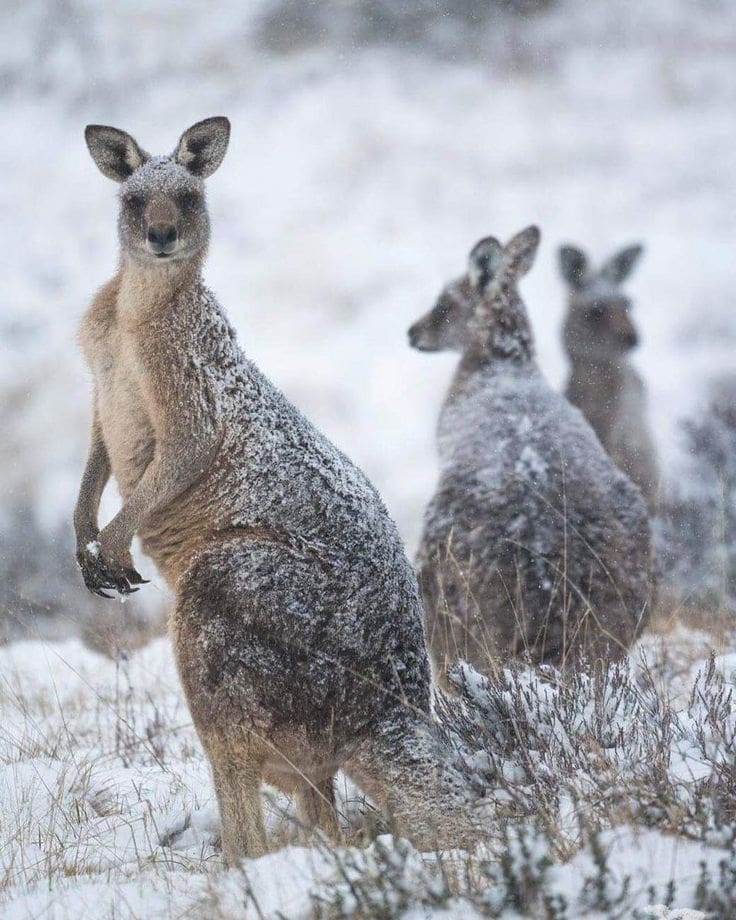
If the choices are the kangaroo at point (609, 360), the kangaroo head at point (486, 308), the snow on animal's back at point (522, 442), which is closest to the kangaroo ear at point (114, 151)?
the snow on animal's back at point (522, 442)

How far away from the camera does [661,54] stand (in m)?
17.6

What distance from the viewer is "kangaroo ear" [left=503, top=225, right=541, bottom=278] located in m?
7.57

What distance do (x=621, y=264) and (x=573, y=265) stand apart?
0.46 metres

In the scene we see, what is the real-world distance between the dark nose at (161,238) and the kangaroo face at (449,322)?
132 inches

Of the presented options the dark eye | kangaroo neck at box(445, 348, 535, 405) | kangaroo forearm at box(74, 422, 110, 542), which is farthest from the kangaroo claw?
kangaroo neck at box(445, 348, 535, 405)

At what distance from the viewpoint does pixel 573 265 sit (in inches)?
421

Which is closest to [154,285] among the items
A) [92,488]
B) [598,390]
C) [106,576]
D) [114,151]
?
[114,151]

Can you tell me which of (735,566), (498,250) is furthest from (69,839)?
(735,566)

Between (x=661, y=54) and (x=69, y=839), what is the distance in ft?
54.5

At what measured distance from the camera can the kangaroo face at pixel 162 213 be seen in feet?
14.2

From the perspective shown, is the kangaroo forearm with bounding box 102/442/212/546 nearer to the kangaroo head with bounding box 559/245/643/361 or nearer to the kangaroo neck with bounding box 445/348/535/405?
the kangaroo neck with bounding box 445/348/535/405

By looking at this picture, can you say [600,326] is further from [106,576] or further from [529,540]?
[106,576]

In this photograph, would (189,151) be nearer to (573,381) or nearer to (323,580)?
(323,580)

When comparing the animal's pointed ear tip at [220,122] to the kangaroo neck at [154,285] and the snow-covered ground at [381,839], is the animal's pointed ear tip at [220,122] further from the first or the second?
the snow-covered ground at [381,839]
